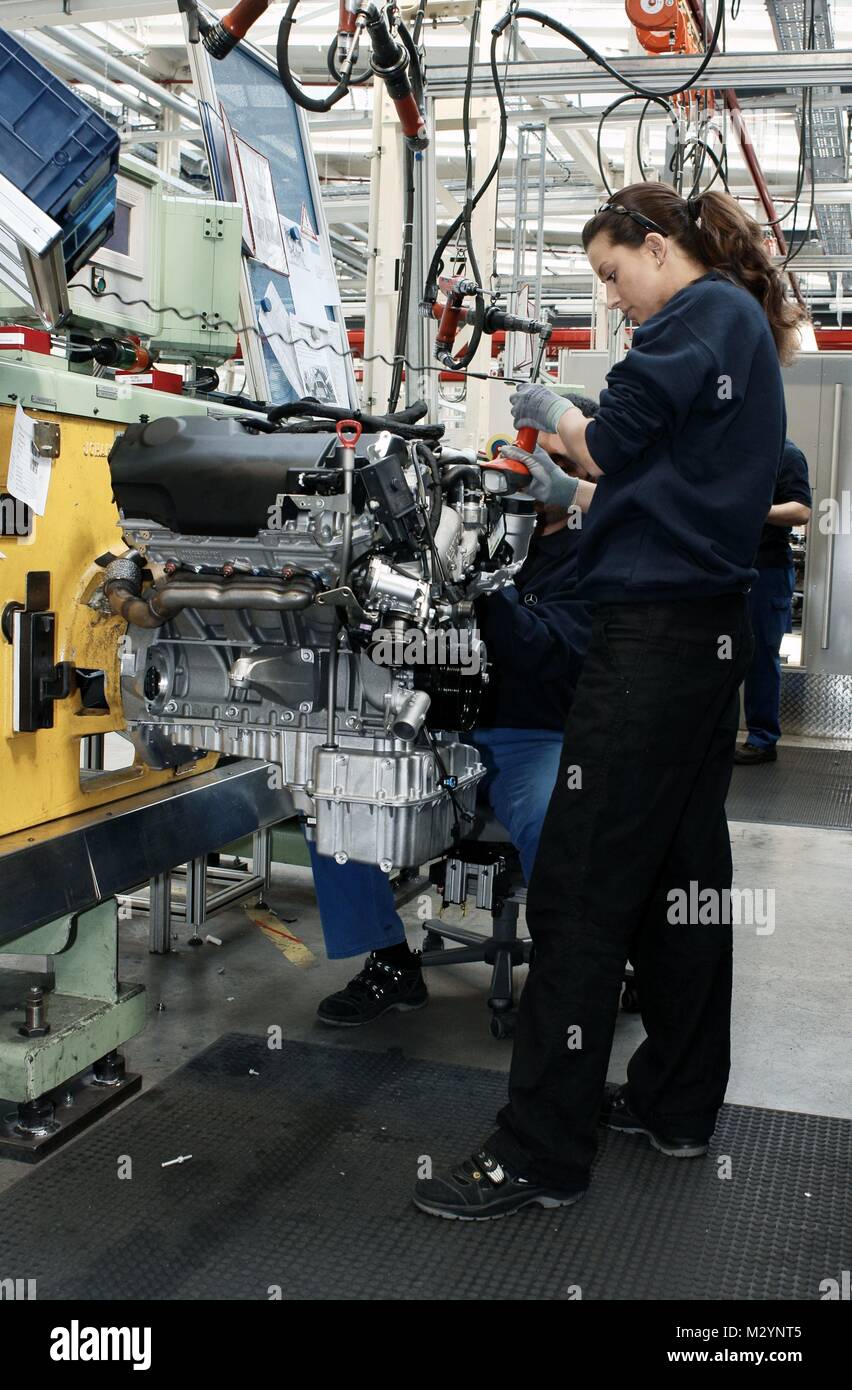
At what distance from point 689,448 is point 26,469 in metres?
1.00

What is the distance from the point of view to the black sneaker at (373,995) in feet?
8.84

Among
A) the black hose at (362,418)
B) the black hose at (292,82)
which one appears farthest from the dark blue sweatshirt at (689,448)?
the black hose at (292,82)

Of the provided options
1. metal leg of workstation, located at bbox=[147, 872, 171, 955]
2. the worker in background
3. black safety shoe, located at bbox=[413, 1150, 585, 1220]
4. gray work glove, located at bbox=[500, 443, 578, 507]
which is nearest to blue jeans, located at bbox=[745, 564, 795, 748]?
the worker in background

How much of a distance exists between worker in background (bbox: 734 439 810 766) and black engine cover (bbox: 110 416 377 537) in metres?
3.36

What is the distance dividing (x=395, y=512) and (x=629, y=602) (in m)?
0.39

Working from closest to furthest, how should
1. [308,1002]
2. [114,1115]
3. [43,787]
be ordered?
[43,787]
[114,1115]
[308,1002]

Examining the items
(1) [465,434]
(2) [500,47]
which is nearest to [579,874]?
(1) [465,434]

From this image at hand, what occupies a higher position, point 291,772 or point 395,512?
point 395,512

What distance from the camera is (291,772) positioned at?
203 centimetres

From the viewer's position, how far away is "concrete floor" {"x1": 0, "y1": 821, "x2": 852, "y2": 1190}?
248 cm

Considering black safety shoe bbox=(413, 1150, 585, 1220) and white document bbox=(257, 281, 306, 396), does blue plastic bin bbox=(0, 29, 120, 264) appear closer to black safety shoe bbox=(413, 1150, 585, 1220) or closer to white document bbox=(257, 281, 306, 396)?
white document bbox=(257, 281, 306, 396)

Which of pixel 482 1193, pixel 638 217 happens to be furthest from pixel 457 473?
pixel 482 1193

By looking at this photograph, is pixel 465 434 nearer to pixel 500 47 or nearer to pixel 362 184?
pixel 500 47

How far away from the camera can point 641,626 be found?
1.85 meters
